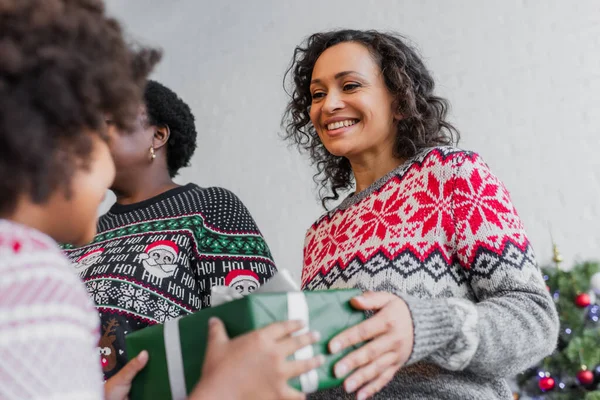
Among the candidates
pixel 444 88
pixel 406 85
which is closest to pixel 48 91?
pixel 406 85

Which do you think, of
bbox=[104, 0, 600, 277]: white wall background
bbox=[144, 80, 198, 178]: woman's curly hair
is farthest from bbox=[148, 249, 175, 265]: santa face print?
bbox=[104, 0, 600, 277]: white wall background

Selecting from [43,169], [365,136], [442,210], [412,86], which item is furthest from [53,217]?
[412,86]

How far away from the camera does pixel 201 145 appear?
3.25 m

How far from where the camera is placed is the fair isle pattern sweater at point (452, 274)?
0.87 metres

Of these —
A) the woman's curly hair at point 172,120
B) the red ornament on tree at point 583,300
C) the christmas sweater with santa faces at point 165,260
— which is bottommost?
the red ornament on tree at point 583,300

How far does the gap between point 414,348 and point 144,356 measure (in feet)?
1.12

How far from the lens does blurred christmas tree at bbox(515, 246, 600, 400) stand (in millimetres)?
2182

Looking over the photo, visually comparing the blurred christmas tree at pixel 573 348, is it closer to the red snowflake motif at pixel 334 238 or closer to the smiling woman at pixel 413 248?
the smiling woman at pixel 413 248

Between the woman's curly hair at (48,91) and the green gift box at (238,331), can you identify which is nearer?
the woman's curly hair at (48,91)

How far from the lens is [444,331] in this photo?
0.84 meters

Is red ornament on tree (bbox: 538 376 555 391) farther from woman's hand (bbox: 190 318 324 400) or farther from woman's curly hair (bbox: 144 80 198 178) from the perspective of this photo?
woman's hand (bbox: 190 318 324 400)

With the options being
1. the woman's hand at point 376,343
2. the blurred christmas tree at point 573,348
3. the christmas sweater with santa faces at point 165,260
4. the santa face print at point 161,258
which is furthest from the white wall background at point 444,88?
the woman's hand at point 376,343

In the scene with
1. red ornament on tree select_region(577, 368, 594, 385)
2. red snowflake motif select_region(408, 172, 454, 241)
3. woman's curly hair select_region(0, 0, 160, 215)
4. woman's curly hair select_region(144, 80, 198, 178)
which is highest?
woman's curly hair select_region(0, 0, 160, 215)

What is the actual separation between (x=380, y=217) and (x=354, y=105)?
0.87 feet
